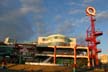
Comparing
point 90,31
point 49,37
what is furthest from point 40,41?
point 90,31

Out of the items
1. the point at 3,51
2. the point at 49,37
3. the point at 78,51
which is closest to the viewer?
the point at 3,51

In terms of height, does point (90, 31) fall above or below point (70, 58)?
above

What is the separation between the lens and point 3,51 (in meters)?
96.7

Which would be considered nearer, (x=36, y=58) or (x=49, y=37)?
(x=36, y=58)

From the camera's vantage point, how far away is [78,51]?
4102 inches

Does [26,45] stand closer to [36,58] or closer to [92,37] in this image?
[36,58]

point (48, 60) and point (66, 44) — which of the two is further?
point (66, 44)

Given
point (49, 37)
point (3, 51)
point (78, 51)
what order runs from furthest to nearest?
1. point (49, 37)
2. point (78, 51)
3. point (3, 51)

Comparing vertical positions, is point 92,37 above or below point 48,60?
above

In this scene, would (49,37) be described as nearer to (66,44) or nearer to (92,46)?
(66,44)

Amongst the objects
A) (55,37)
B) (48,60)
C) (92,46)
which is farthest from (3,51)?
(92,46)

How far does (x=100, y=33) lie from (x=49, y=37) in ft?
79.2

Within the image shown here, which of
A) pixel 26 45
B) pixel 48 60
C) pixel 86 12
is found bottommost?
Answer: pixel 48 60

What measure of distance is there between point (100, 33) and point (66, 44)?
598 inches
